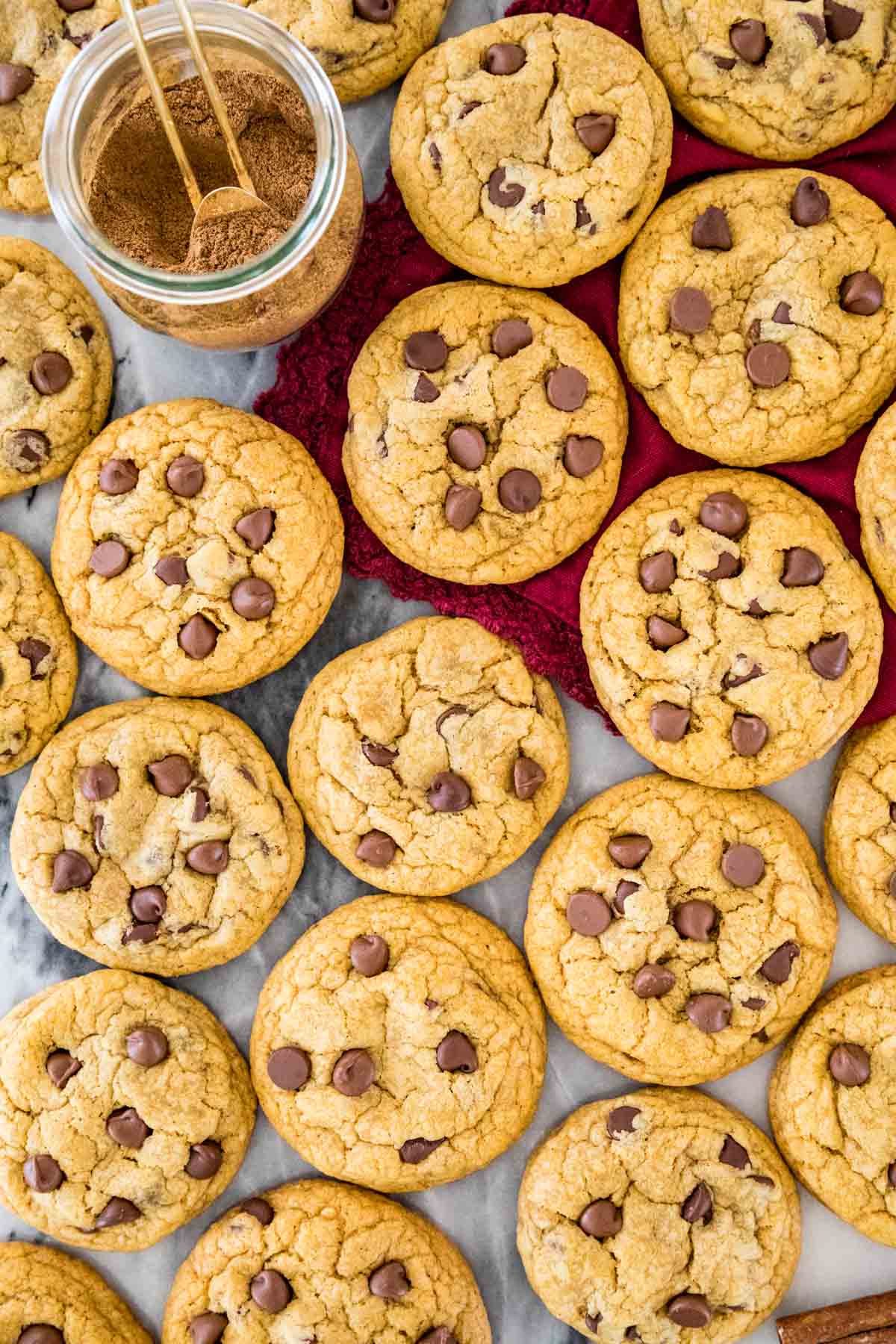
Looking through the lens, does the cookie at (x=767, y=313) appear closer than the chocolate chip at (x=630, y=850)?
Yes

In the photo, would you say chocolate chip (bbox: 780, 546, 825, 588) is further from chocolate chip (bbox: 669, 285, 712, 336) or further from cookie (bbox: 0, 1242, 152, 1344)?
cookie (bbox: 0, 1242, 152, 1344)

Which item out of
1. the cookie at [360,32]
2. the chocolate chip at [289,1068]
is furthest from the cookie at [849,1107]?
the cookie at [360,32]

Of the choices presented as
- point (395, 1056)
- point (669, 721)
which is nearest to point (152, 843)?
point (395, 1056)

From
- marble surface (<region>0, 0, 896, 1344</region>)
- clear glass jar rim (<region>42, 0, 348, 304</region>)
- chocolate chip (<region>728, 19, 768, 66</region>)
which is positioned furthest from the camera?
marble surface (<region>0, 0, 896, 1344</region>)

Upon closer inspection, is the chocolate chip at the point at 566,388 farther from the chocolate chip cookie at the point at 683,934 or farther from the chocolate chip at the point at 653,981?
the chocolate chip at the point at 653,981

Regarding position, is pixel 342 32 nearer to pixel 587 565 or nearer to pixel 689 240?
pixel 689 240

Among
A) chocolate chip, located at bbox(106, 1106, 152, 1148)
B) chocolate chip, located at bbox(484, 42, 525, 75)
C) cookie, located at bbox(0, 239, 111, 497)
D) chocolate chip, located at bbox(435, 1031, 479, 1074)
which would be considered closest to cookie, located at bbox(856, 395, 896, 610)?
chocolate chip, located at bbox(484, 42, 525, 75)

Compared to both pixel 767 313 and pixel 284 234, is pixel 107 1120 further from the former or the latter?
pixel 767 313
